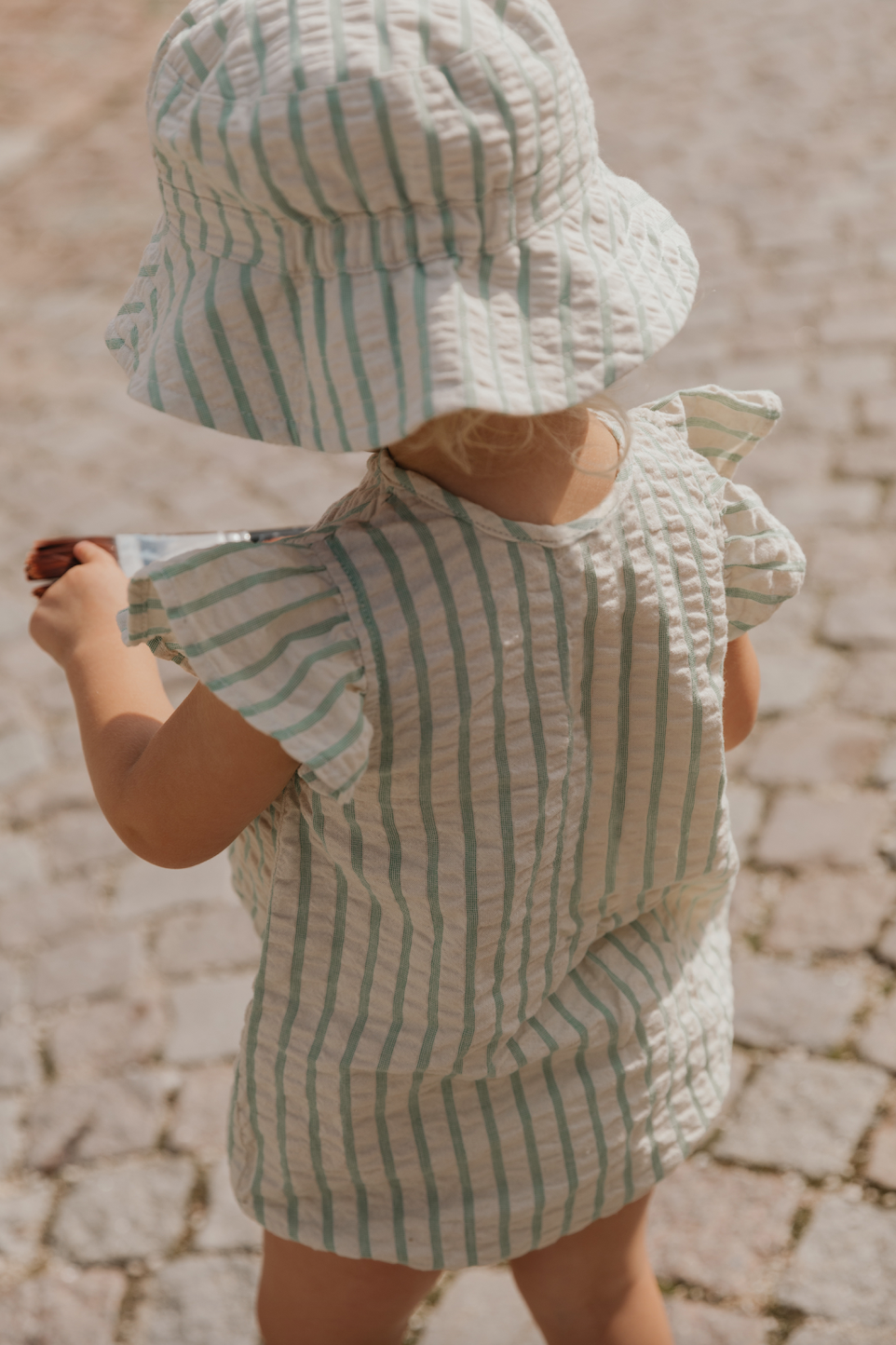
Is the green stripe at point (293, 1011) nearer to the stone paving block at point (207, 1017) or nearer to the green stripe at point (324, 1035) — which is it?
the green stripe at point (324, 1035)

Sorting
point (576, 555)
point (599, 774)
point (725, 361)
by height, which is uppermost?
point (576, 555)

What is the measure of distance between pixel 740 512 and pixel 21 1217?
69.9 inches

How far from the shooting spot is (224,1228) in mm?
2357

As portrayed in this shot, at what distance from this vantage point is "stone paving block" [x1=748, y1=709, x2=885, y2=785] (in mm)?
3031

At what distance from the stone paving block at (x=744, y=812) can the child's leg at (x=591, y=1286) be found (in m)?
1.31

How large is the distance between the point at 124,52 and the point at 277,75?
24.5 ft

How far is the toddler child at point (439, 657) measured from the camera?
3.52 ft

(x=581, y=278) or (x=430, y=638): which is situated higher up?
(x=581, y=278)

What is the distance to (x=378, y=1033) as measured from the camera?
4.67 feet

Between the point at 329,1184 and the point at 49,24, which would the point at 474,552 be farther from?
the point at 49,24

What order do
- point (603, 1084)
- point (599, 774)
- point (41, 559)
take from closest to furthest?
point (599, 774)
point (603, 1084)
point (41, 559)

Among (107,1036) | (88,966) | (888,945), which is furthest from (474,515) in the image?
(88,966)

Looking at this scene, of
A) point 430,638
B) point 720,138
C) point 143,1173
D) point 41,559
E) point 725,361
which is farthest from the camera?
point 720,138

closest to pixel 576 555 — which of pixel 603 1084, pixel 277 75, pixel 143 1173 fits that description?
pixel 277 75
